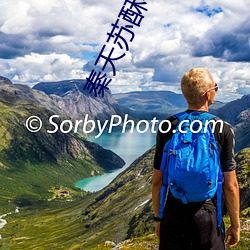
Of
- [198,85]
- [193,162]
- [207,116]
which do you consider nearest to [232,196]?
[193,162]

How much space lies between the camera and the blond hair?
11.0m

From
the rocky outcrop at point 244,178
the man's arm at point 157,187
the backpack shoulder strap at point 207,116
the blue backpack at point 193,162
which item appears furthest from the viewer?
the rocky outcrop at point 244,178

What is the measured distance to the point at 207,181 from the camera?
33.7 feet

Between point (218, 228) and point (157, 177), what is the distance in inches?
90.9

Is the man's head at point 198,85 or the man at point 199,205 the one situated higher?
the man's head at point 198,85

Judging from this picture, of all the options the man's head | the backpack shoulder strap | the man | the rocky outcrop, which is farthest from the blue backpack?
the rocky outcrop

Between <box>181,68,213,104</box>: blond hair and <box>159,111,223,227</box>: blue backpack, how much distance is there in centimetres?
60

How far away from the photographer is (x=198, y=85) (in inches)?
433

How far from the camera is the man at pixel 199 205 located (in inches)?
→ 426

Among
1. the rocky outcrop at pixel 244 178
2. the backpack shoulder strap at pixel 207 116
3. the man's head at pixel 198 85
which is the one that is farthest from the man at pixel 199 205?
the rocky outcrop at pixel 244 178

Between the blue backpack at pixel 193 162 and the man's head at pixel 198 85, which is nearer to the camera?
the blue backpack at pixel 193 162

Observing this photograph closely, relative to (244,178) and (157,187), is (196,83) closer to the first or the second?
(157,187)

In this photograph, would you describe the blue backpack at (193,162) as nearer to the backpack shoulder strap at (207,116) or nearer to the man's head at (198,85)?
the backpack shoulder strap at (207,116)

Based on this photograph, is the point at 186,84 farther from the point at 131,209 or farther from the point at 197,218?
the point at 131,209
